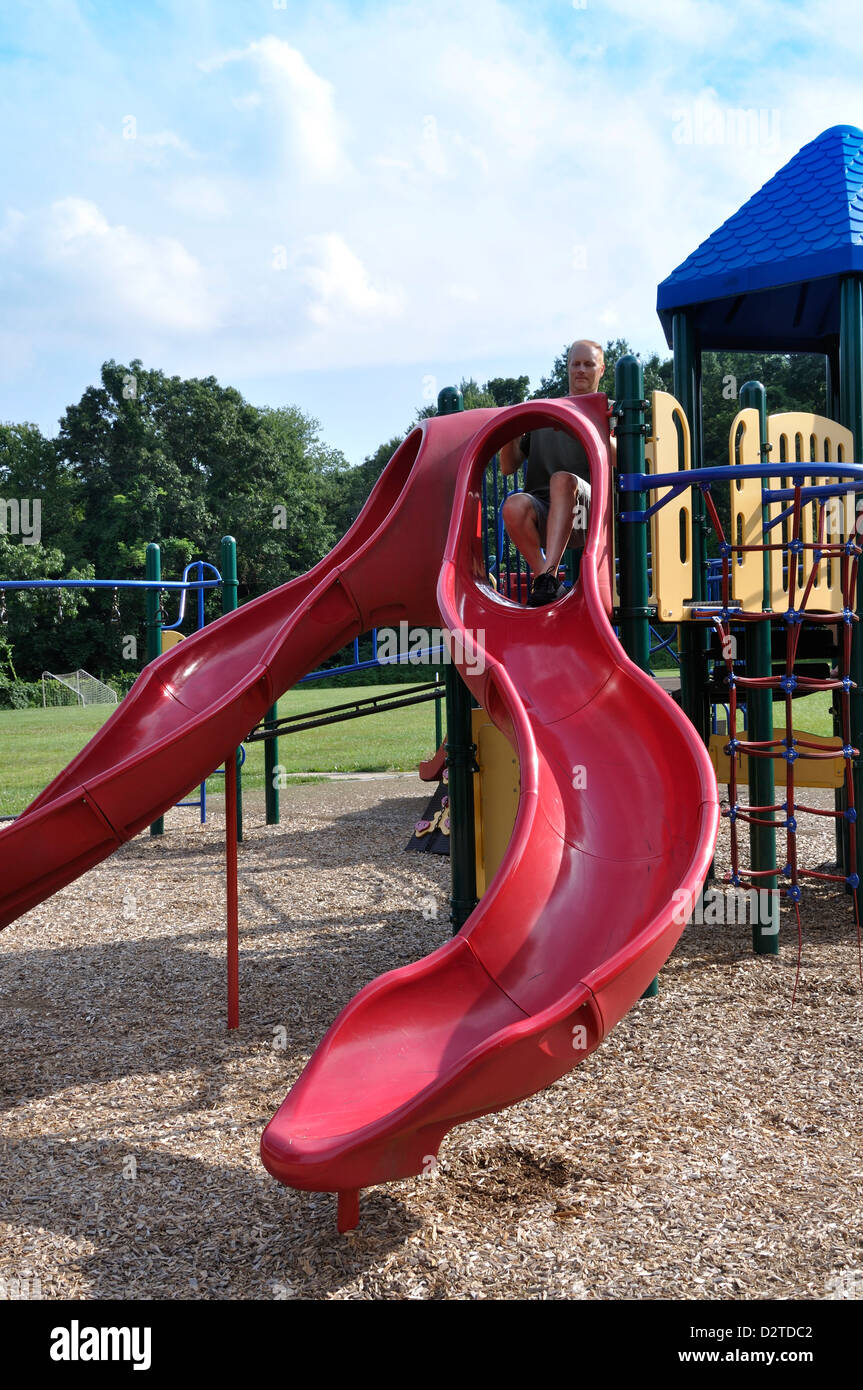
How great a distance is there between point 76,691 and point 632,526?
33254 mm

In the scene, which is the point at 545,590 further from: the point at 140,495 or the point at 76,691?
the point at 140,495

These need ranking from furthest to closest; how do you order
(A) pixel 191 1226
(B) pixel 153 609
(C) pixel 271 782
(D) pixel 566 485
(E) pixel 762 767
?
1. (C) pixel 271 782
2. (B) pixel 153 609
3. (E) pixel 762 767
4. (D) pixel 566 485
5. (A) pixel 191 1226

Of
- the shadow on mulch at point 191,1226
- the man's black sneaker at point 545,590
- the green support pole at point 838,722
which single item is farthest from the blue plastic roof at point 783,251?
the shadow on mulch at point 191,1226

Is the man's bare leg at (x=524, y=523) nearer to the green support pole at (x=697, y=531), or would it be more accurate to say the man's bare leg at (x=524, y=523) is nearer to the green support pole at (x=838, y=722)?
the green support pole at (x=697, y=531)

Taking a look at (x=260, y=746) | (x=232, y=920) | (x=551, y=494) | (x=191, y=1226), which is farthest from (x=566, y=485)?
(x=260, y=746)

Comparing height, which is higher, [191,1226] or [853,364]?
[853,364]

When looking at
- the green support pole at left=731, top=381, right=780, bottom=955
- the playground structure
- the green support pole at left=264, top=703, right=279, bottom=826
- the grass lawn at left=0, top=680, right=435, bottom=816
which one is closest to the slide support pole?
the playground structure

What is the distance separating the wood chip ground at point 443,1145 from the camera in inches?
119

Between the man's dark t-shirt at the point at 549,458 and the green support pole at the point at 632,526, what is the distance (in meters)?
0.37

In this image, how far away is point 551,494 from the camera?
198 inches

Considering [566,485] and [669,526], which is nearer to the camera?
[566,485]

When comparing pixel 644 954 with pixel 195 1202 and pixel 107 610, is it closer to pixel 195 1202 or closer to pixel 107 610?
pixel 195 1202

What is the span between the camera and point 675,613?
5664mm
